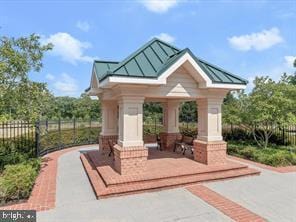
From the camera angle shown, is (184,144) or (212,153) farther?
(184,144)

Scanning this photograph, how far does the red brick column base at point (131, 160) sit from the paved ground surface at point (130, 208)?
1.09 metres

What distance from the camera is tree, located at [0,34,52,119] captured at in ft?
32.1

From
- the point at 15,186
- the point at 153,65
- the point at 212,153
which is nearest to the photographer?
the point at 15,186

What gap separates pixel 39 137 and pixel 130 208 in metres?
8.37

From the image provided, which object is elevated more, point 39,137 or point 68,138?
point 39,137

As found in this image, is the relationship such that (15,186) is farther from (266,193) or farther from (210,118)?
(266,193)

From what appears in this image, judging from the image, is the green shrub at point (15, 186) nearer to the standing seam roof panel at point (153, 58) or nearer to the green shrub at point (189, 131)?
the standing seam roof panel at point (153, 58)

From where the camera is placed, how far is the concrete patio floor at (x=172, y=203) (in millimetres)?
5406

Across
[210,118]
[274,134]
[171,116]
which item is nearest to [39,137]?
[171,116]

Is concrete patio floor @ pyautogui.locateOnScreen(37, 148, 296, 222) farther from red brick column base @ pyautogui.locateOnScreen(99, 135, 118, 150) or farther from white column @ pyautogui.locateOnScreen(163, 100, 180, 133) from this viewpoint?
white column @ pyautogui.locateOnScreen(163, 100, 180, 133)

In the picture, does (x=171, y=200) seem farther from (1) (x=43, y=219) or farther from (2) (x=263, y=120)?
(2) (x=263, y=120)

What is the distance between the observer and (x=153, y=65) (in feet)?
26.9

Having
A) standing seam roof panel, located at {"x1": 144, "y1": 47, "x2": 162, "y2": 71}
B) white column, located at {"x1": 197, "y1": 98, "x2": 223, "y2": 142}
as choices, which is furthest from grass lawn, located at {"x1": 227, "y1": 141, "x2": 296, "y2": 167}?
standing seam roof panel, located at {"x1": 144, "y1": 47, "x2": 162, "y2": 71}

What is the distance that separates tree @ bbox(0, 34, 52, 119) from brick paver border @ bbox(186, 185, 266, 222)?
286 inches
